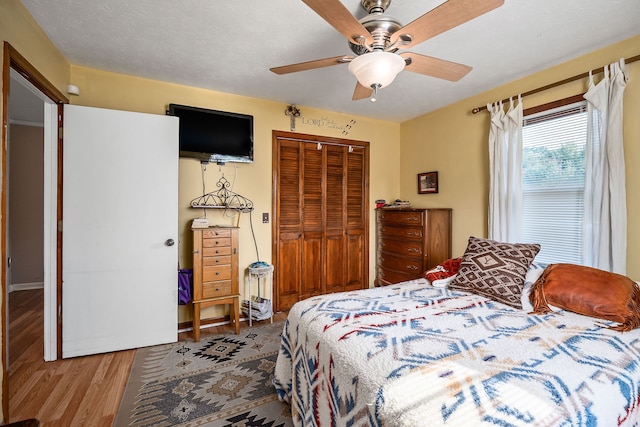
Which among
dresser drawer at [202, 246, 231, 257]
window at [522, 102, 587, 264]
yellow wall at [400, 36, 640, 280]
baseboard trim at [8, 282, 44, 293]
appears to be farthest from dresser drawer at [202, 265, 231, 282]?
baseboard trim at [8, 282, 44, 293]

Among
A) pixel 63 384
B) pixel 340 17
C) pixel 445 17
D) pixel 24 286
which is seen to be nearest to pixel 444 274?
pixel 445 17

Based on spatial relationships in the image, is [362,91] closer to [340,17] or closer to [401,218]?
[340,17]

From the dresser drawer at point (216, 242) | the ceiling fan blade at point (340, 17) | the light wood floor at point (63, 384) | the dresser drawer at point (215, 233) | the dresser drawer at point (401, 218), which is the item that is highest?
the ceiling fan blade at point (340, 17)

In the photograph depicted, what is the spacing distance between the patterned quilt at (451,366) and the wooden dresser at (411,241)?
1.37m

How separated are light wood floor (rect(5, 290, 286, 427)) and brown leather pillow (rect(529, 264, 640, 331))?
2.72 metres

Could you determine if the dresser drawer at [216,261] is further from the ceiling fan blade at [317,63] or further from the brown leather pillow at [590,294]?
the brown leather pillow at [590,294]

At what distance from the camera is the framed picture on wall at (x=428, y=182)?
11.7ft

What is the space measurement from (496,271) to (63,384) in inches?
122

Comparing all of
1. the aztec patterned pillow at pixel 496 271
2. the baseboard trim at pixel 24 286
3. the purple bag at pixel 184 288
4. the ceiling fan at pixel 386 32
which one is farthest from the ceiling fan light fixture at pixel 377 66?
the baseboard trim at pixel 24 286

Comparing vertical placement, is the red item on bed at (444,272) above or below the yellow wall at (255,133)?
below

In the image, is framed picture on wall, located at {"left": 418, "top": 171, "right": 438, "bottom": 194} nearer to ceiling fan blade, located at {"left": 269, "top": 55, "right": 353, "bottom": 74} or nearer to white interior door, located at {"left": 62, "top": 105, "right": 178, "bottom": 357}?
ceiling fan blade, located at {"left": 269, "top": 55, "right": 353, "bottom": 74}

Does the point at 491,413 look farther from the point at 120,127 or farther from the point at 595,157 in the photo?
the point at 120,127

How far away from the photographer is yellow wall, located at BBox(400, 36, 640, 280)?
2.05 metres

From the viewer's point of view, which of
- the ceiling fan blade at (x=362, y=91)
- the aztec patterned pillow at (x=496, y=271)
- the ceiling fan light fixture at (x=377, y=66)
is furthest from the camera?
the ceiling fan blade at (x=362, y=91)
